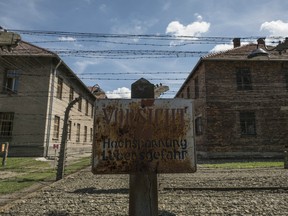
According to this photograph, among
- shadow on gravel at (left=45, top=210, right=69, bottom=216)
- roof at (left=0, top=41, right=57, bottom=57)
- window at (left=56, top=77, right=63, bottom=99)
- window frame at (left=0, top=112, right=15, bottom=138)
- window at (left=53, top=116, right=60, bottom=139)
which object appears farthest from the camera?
window at (left=56, top=77, right=63, bottom=99)

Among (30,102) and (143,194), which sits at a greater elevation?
(30,102)

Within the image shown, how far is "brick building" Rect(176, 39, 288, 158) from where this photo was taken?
17.4 m

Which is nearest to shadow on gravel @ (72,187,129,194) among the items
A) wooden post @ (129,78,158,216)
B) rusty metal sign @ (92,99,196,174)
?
wooden post @ (129,78,158,216)

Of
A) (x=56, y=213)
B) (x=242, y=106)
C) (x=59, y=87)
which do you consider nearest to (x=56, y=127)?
(x=59, y=87)

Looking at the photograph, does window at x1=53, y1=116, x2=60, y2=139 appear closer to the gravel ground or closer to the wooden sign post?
the gravel ground

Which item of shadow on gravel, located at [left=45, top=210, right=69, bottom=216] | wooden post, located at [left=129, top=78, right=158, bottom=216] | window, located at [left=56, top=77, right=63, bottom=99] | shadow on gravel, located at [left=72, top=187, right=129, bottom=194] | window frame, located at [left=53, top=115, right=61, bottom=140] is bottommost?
shadow on gravel, located at [left=45, top=210, right=69, bottom=216]

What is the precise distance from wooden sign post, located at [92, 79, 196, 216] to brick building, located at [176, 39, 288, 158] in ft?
49.2

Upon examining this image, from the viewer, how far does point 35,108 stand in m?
17.9

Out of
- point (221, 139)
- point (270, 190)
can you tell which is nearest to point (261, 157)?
point (221, 139)

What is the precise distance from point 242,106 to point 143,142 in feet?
56.7

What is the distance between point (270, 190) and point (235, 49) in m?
16.1

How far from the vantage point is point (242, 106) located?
59.0ft

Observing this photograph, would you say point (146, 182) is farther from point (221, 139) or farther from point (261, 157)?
point (261, 157)

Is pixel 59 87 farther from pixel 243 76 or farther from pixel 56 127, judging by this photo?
pixel 243 76
